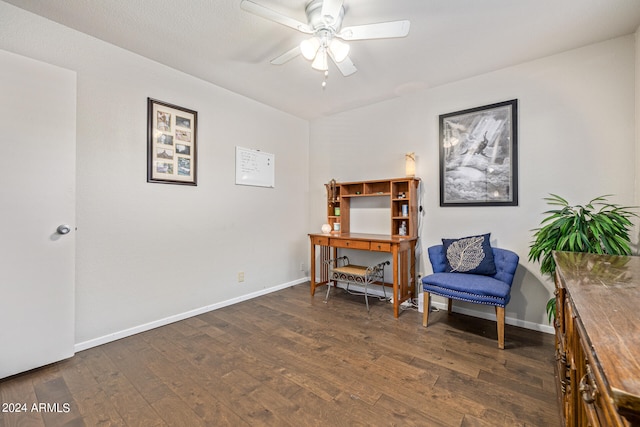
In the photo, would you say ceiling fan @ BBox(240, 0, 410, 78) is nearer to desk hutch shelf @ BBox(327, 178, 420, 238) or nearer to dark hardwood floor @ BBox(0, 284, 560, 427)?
desk hutch shelf @ BBox(327, 178, 420, 238)

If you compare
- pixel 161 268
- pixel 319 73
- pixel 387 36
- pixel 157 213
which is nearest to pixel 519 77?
pixel 387 36

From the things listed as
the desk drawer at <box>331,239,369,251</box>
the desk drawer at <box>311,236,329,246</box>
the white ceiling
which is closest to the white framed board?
the white ceiling

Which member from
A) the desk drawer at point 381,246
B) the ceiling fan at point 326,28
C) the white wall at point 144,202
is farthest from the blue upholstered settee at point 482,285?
the white wall at point 144,202

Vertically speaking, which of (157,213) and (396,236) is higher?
(157,213)

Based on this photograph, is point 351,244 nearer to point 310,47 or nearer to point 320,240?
point 320,240

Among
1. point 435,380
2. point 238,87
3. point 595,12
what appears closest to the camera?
point 435,380

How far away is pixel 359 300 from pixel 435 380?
65.9 inches

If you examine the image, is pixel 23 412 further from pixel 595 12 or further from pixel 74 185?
pixel 595 12

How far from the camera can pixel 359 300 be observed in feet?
11.5

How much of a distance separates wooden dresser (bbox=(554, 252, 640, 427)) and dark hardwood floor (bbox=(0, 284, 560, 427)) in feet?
2.18

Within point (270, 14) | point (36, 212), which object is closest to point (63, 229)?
point (36, 212)

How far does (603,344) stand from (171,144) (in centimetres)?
322

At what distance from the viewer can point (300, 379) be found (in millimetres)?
1865

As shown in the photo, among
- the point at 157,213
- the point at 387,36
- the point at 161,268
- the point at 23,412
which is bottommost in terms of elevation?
the point at 23,412
